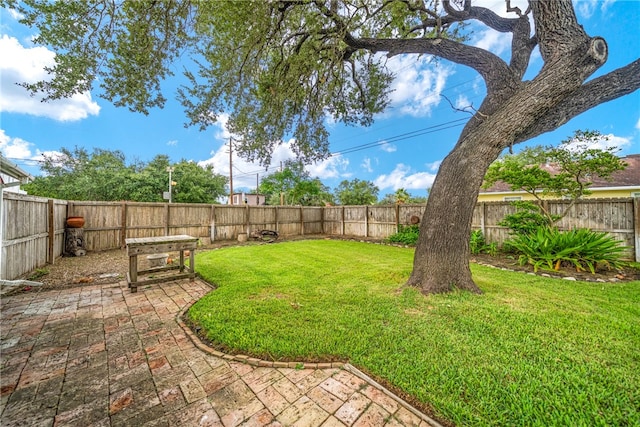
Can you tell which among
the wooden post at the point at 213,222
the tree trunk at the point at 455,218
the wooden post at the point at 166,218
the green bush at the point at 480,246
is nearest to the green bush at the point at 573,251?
the green bush at the point at 480,246

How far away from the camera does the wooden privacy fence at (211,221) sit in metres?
4.30

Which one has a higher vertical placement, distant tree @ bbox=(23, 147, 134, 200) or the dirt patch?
distant tree @ bbox=(23, 147, 134, 200)

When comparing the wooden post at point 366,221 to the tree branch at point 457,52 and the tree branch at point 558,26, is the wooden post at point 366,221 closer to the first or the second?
the tree branch at point 457,52

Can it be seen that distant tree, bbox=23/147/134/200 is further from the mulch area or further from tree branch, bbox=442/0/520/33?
tree branch, bbox=442/0/520/33

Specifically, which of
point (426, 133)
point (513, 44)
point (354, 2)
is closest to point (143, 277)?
point (354, 2)

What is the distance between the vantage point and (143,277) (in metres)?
4.35

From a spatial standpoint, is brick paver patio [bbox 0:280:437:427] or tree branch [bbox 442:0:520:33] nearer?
brick paver patio [bbox 0:280:437:427]

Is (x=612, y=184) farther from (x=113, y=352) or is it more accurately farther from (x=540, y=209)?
(x=113, y=352)

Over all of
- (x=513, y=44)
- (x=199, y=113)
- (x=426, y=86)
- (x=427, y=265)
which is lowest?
(x=427, y=265)

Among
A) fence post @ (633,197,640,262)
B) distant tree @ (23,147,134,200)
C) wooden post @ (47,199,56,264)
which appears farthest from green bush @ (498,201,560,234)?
distant tree @ (23,147,134,200)

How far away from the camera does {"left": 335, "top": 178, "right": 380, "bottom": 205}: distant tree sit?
56.9 ft

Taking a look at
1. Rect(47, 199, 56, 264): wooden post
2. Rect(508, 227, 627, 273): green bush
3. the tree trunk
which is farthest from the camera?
Rect(47, 199, 56, 264): wooden post

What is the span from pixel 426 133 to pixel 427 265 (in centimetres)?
1163

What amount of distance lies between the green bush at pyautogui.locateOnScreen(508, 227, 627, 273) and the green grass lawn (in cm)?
105
